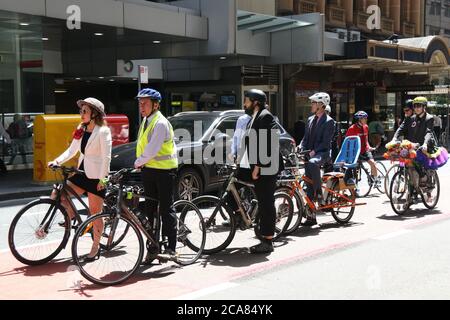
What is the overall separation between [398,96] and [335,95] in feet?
23.9

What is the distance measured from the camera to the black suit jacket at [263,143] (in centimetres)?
668

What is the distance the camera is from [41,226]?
20.5 ft

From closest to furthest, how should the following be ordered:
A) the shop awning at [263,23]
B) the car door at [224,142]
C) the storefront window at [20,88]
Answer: the car door at [224,142] < the storefront window at [20,88] < the shop awning at [263,23]

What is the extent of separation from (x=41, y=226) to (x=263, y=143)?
2.61 meters

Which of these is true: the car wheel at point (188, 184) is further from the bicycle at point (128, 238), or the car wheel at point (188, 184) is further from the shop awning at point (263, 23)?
the shop awning at point (263, 23)

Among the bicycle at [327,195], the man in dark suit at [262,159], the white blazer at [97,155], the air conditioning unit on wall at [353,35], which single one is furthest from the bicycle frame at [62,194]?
the air conditioning unit on wall at [353,35]

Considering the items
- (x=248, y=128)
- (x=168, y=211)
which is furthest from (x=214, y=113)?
(x=168, y=211)

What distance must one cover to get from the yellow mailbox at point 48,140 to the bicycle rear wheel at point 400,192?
7.25m

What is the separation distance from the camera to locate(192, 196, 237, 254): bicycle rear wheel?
21.9 ft

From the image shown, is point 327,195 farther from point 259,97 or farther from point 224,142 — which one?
point 224,142

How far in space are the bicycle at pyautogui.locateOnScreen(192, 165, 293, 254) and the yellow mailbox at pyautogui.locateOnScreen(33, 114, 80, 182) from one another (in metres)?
7.06

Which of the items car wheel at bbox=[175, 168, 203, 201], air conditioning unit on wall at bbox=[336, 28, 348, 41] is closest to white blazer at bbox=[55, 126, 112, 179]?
car wheel at bbox=[175, 168, 203, 201]

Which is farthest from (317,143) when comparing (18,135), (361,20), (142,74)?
(361,20)

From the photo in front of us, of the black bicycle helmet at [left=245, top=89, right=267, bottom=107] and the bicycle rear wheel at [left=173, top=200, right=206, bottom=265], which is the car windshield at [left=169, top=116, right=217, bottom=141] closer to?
the black bicycle helmet at [left=245, top=89, right=267, bottom=107]
